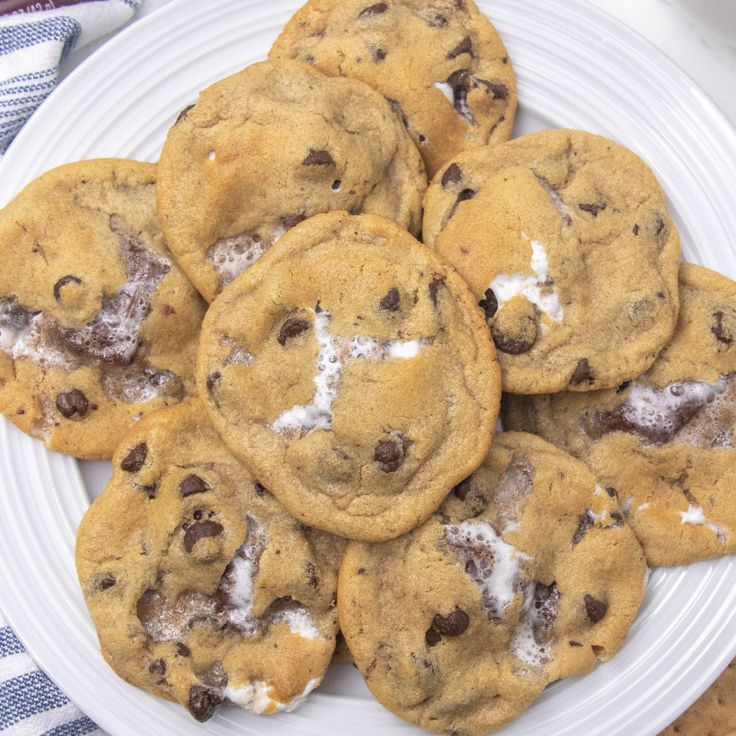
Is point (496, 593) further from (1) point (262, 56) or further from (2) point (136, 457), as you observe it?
(1) point (262, 56)

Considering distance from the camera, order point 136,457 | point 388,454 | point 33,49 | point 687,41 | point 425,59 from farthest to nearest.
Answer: point 687,41
point 33,49
point 425,59
point 136,457
point 388,454

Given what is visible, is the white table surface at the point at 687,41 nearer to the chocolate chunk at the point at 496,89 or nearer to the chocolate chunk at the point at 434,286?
the chocolate chunk at the point at 496,89

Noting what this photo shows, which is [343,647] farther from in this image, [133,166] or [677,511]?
[133,166]

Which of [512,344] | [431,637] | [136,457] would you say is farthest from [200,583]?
[512,344]

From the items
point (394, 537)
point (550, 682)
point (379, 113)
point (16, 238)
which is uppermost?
point (379, 113)

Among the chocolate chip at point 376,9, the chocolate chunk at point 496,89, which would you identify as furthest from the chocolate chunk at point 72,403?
the chocolate chunk at point 496,89

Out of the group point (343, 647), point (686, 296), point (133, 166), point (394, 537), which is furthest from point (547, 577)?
point (133, 166)

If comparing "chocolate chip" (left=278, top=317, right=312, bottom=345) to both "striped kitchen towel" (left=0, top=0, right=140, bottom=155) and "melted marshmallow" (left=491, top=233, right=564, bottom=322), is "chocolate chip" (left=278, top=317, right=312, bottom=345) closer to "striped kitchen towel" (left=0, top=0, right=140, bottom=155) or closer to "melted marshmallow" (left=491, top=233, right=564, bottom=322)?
"melted marshmallow" (left=491, top=233, right=564, bottom=322)
